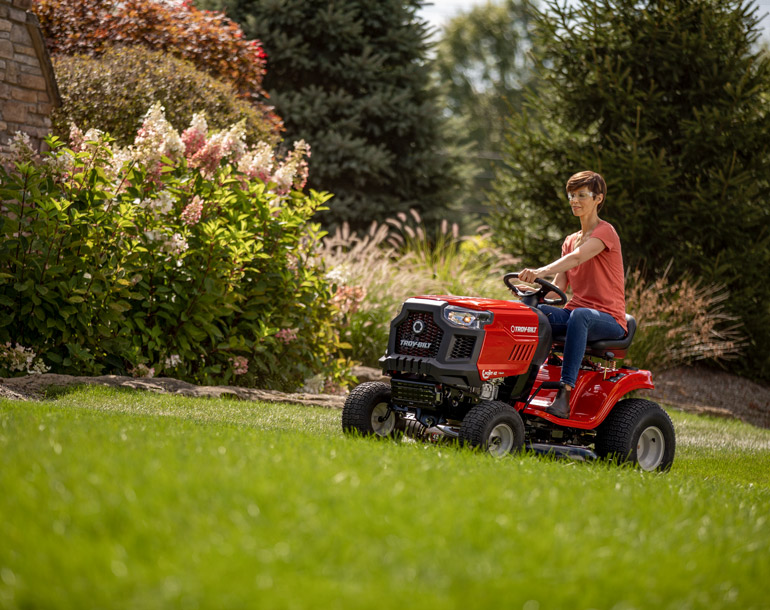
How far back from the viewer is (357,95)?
18.8 metres

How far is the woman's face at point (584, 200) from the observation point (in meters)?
5.73

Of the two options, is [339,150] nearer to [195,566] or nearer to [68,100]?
[68,100]

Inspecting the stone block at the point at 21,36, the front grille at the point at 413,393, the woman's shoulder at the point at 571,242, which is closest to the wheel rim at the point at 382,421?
the front grille at the point at 413,393

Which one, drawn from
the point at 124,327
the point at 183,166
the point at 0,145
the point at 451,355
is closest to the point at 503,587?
the point at 451,355

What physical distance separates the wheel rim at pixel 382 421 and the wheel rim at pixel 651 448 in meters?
1.74

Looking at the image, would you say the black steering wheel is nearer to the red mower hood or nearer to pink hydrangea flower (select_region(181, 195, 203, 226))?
the red mower hood

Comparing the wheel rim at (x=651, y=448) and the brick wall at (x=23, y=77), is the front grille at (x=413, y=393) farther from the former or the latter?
the brick wall at (x=23, y=77)

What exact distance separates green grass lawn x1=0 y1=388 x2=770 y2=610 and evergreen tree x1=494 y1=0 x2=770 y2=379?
10.0m

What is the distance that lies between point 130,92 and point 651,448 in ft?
26.0

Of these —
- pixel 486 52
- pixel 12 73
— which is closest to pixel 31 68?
pixel 12 73

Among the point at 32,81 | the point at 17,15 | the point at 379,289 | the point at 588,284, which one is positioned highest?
the point at 17,15

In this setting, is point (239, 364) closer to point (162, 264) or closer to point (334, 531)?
point (162, 264)

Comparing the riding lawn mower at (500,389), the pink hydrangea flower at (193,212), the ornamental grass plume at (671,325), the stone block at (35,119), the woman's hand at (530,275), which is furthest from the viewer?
the ornamental grass plume at (671,325)

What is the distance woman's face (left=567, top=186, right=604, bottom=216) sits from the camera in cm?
573
